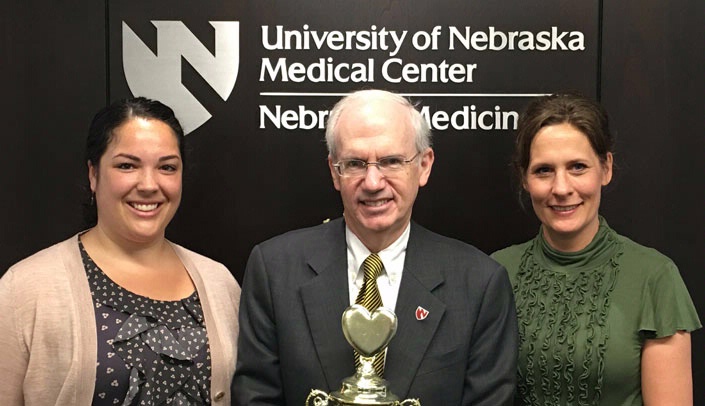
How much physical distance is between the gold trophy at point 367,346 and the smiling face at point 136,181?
0.77 metres

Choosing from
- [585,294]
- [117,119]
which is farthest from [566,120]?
[117,119]

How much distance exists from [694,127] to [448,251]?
1.43 metres

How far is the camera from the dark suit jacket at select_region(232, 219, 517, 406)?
2.38 metres

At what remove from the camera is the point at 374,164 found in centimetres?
239

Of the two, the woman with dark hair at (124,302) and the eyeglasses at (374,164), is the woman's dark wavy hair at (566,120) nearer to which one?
the eyeglasses at (374,164)

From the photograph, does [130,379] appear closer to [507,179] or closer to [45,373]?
[45,373]

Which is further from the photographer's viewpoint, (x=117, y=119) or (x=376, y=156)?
(x=117, y=119)

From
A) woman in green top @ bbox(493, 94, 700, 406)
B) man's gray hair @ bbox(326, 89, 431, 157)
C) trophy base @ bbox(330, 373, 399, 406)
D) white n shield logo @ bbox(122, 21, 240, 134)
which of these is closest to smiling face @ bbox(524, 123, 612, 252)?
woman in green top @ bbox(493, 94, 700, 406)

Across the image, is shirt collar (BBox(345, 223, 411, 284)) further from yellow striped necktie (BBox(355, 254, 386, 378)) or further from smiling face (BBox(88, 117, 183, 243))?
smiling face (BBox(88, 117, 183, 243))

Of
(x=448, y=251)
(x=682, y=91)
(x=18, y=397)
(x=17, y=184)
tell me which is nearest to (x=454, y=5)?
(x=682, y=91)

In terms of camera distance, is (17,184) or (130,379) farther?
(17,184)

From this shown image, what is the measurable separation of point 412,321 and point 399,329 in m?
0.04

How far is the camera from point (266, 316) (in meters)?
2.47

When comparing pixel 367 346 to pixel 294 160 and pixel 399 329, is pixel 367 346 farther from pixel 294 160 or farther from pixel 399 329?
pixel 294 160
